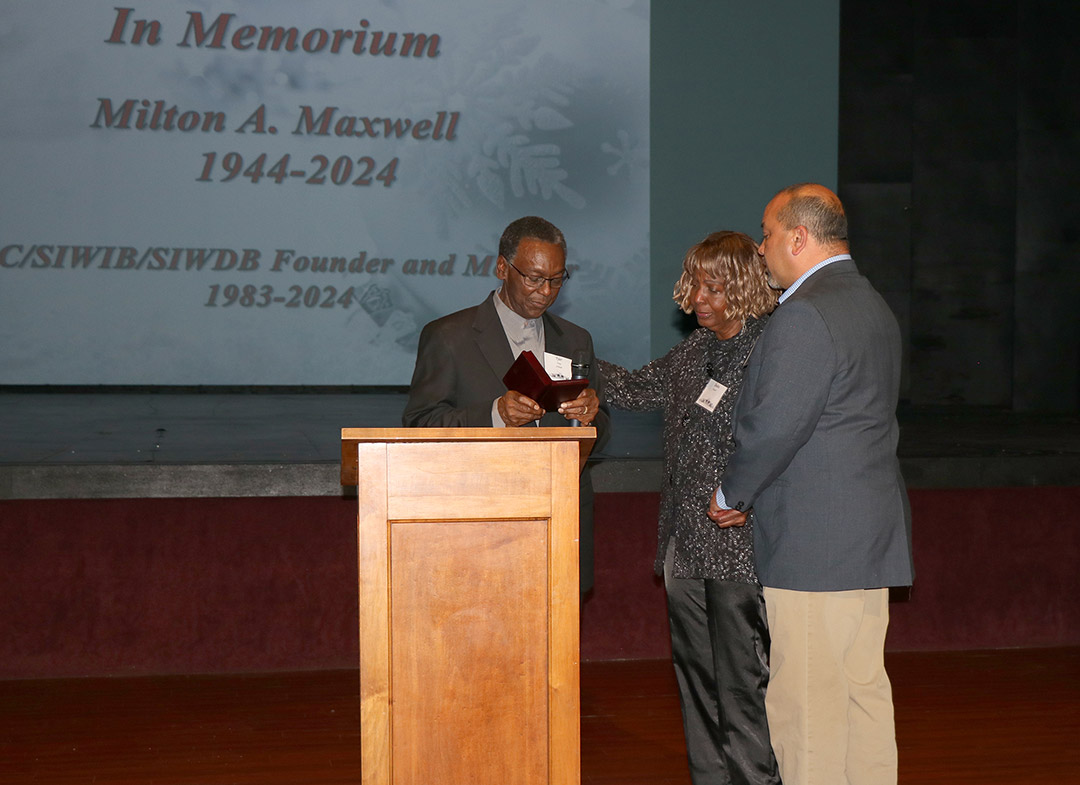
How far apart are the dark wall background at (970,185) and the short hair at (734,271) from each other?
6.67 m

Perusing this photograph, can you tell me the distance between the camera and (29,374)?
22.5 ft

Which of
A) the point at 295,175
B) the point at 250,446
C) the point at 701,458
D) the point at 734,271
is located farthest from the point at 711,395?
the point at 295,175

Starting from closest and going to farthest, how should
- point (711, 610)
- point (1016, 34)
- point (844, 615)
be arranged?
point (844, 615) < point (711, 610) < point (1016, 34)

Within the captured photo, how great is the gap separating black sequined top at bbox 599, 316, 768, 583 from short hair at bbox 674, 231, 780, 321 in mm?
64

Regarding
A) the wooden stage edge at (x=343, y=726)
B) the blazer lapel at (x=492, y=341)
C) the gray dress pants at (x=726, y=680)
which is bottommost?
the wooden stage edge at (x=343, y=726)

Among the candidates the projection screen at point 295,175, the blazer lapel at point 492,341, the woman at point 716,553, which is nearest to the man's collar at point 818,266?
the woman at point 716,553

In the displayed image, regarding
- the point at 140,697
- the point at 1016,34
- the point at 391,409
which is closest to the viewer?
the point at 140,697

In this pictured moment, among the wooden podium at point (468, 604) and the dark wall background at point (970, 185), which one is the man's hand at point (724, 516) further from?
the dark wall background at point (970, 185)

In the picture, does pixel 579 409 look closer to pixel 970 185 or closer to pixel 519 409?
pixel 519 409

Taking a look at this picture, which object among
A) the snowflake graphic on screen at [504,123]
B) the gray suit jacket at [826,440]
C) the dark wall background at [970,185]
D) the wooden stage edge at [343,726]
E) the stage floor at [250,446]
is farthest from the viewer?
the dark wall background at [970,185]

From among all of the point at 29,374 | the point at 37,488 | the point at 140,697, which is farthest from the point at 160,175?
the point at 140,697

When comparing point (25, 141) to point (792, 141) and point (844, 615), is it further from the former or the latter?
point (844, 615)

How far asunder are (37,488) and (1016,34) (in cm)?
796

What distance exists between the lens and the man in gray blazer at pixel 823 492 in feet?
6.44
